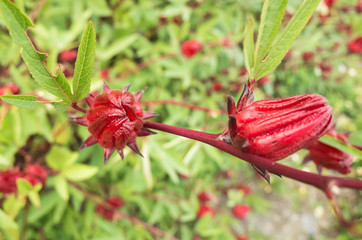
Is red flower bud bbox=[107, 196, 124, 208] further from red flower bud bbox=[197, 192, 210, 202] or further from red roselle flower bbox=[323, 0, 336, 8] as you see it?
red roselle flower bbox=[323, 0, 336, 8]

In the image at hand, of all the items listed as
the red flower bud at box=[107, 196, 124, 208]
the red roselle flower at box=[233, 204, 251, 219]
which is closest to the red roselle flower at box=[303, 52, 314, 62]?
the red roselle flower at box=[233, 204, 251, 219]

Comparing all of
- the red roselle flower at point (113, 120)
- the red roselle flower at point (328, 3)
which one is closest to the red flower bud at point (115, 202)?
the red roselle flower at point (113, 120)

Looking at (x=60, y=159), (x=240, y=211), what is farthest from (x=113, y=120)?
(x=240, y=211)

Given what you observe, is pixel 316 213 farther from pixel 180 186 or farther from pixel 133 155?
pixel 133 155

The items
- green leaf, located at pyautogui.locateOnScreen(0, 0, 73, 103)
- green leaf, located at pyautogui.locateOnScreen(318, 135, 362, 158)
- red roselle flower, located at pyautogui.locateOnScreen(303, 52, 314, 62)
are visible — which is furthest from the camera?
red roselle flower, located at pyautogui.locateOnScreen(303, 52, 314, 62)

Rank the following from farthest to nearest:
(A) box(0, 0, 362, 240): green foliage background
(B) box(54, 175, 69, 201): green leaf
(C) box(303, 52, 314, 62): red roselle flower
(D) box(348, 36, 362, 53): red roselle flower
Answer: (C) box(303, 52, 314, 62): red roselle flower, (D) box(348, 36, 362, 53): red roselle flower, (A) box(0, 0, 362, 240): green foliage background, (B) box(54, 175, 69, 201): green leaf

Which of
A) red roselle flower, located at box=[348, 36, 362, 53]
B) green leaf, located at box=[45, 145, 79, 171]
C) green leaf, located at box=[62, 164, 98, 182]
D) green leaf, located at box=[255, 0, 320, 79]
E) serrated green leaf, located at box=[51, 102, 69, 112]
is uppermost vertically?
green leaf, located at box=[255, 0, 320, 79]

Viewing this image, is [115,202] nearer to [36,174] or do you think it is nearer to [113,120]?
[36,174]
